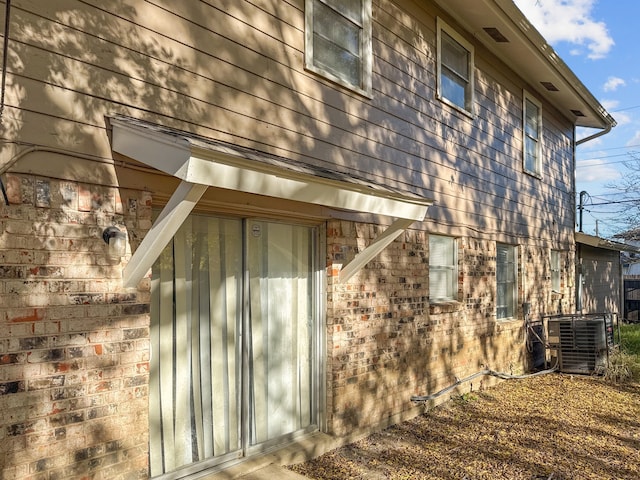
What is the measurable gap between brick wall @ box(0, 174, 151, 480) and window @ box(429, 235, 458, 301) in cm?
439

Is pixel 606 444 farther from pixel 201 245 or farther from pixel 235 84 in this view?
pixel 235 84

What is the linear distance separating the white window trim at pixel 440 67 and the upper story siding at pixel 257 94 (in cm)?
11

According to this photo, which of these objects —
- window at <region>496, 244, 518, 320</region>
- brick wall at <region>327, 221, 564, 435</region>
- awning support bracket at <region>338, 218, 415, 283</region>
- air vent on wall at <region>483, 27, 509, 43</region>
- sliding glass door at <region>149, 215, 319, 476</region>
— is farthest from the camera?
window at <region>496, 244, 518, 320</region>

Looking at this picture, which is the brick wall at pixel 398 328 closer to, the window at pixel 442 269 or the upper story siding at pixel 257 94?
the window at pixel 442 269

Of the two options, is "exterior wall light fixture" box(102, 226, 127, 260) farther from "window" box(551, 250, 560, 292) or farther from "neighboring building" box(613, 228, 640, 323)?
"neighboring building" box(613, 228, 640, 323)

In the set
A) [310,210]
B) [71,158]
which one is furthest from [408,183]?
[71,158]

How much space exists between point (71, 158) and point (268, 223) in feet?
6.22

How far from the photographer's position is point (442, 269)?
7.24 meters

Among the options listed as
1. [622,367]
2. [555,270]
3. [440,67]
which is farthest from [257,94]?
[555,270]

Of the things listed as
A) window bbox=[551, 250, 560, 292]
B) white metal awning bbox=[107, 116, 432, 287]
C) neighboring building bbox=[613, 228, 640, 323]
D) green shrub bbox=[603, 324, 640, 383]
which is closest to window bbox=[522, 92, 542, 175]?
window bbox=[551, 250, 560, 292]

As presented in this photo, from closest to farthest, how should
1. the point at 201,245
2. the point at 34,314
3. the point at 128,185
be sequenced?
1. the point at 34,314
2. the point at 128,185
3. the point at 201,245

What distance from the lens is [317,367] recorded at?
5.16m

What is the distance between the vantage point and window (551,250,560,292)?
37.2 ft

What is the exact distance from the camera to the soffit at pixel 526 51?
7.15m
